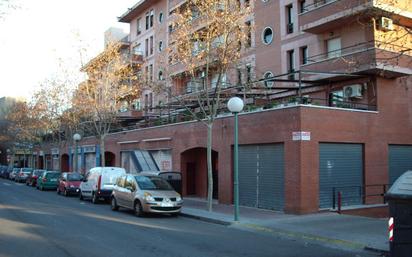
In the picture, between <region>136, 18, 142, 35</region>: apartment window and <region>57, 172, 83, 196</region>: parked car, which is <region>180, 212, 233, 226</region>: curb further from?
<region>136, 18, 142, 35</region>: apartment window

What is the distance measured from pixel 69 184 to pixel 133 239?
60.7ft

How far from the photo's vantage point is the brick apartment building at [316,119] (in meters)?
18.5

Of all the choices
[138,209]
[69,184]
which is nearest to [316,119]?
[138,209]

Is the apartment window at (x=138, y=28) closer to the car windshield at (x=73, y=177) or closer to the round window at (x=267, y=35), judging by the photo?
the car windshield at (x=73, y=177)

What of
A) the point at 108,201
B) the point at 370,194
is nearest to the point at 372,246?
the point at 370,194

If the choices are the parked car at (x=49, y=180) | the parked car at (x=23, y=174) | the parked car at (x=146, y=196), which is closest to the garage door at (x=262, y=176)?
the parked car at (x=146, y=196)

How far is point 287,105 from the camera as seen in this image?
19234 mm

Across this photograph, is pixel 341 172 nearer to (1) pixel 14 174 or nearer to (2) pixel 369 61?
(2) pixel 369 61

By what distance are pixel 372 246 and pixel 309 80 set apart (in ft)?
43.6

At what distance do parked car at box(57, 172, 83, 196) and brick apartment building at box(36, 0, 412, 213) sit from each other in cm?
555

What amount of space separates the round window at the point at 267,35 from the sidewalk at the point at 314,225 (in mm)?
12248

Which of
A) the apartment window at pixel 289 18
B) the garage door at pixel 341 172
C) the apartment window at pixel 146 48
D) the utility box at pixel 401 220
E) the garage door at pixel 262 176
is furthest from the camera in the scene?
the apartment window at pixel 146 48

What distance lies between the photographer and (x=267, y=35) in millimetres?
28750

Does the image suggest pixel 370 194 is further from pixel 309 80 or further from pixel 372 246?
pixel 372 246
